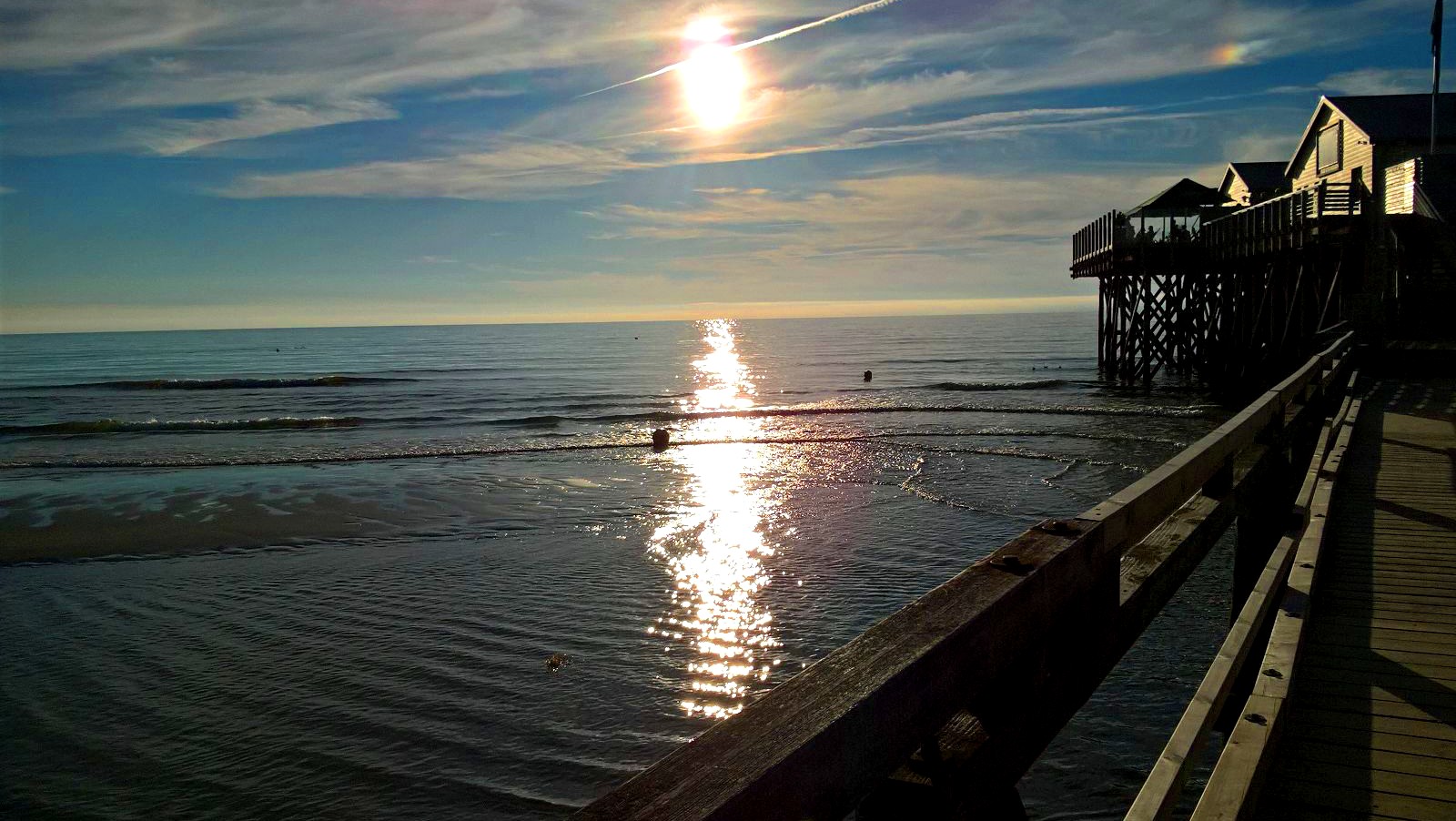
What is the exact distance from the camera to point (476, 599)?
9555mm

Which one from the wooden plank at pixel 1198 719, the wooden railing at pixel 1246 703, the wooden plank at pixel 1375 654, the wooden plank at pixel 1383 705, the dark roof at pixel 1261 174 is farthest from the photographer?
the dark roof at pixel 1261 174

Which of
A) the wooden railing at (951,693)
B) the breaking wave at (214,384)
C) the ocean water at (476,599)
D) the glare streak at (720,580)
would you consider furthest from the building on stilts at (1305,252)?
the breaking wave at (214,384)

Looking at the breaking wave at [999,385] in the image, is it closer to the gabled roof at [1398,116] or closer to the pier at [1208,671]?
the gabled roof at [1398,116]

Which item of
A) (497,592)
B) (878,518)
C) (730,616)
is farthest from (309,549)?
(878,518)

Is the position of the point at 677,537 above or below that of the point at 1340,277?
below

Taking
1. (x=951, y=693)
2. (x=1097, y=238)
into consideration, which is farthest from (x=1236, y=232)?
(x=951, y=693)

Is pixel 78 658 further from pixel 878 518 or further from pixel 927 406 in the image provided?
pixel 927 406

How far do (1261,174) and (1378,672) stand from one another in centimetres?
4423

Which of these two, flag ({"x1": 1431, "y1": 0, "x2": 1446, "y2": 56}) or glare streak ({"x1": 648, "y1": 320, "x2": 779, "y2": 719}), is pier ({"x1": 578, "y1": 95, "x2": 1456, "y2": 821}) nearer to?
glare streak ({"x1": 648, "y1": 320, "x2": 779, "y2": 719})

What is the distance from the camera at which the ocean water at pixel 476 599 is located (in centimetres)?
591

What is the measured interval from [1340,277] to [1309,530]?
17.6 m

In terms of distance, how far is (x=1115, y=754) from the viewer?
5766 millimetres

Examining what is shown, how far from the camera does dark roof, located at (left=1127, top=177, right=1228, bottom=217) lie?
115ft

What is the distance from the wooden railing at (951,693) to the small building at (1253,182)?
41298 mm
